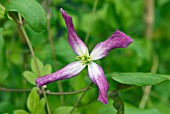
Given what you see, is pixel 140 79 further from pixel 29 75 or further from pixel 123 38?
pixel 29 75

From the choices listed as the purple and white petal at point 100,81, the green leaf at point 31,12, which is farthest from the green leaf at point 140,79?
the green leaf at point 31,12

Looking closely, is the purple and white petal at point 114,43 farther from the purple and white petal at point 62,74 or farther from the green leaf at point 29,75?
the green leaf at point 29,75

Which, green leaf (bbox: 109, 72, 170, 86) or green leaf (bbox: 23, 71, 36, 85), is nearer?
green leaf (bbox: 109, 72, 170, 86)

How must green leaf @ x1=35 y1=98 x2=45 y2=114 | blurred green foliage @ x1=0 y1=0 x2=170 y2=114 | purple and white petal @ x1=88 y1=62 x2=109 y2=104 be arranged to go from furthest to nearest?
blurred green foliage @ x1=0 y1=0 x2=170 y2=114 → green leaf @ x1=35 y1=98 x2=45 y2=114 → purple and white petal @ x1=88 y1=62 x2=109 y2=104

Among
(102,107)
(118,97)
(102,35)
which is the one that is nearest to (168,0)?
(102,35)

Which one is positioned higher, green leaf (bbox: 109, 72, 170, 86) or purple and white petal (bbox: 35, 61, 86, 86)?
purple and white petal (bbox: 35, 61, 86, 86)

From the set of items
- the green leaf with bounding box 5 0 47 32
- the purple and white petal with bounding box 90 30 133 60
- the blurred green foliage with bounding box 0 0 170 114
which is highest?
the green leaf with bounding box 5 0 47 32

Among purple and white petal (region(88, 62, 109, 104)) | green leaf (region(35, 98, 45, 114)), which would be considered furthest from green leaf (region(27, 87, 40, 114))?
purple and white petal (region(88, 62, 109, 104))

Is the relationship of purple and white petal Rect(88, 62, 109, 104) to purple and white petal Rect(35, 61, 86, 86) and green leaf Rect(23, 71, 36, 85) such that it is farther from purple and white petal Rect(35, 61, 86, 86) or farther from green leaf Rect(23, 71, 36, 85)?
green leaf Rect(23, 71, 36, 85)
